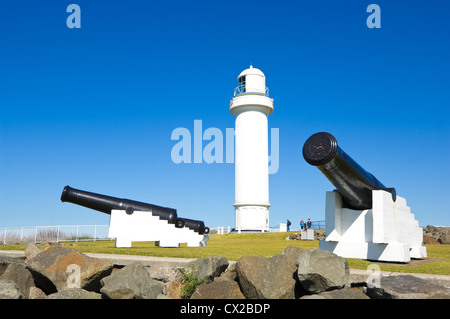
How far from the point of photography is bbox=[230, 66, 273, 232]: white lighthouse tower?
35.9 meters

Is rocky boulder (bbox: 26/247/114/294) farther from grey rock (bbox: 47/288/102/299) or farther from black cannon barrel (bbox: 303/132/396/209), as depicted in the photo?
black cannon barrel (bbox: 303/132/396/209)

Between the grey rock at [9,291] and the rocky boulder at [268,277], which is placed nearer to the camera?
the rocky boulder at [268,277]

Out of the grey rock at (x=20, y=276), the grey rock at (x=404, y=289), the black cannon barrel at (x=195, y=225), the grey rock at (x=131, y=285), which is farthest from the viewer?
the black cannon barrel at (x=195, y=225)

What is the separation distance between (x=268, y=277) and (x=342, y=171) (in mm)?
4601

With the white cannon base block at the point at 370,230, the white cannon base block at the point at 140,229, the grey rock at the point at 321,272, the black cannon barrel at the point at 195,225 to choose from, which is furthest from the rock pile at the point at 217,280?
the black cannon barrel at the point at 195,225

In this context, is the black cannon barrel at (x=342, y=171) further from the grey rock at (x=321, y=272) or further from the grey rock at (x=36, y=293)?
the grey rock at (x=36, y=293)

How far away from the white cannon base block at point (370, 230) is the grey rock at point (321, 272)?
16.2 feet

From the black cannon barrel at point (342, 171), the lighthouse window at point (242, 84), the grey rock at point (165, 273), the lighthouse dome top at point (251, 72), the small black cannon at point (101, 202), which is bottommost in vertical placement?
the grey rock at point (165, 273)

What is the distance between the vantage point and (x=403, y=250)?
35.0ft

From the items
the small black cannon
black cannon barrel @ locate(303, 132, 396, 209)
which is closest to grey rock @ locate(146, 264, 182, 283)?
black cannon barrel @ locate(303, 132, 396, 209)

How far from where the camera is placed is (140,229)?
16219mm

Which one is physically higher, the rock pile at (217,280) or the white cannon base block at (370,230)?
→ the white cannon base block at (370,230)

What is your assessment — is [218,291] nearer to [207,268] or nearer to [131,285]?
[207,268]

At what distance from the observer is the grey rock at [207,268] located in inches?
289
